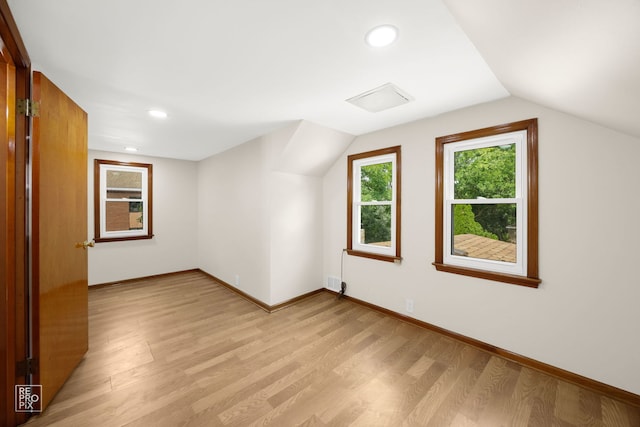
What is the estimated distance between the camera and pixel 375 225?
3.30 meters

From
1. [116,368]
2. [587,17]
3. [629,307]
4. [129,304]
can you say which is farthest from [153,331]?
[629,307]

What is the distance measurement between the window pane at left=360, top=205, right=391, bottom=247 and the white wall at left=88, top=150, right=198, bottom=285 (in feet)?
11.9

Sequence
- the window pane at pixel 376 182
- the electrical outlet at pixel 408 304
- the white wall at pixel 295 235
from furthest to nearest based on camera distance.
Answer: the white wall at pixel 295 235
the window pane at pixel 376 182
the electrical outlet at pixel 408 304

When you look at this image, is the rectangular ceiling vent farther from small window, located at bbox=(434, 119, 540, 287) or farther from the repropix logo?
the repropix logo

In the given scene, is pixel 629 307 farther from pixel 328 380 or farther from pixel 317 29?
pixel 317 29

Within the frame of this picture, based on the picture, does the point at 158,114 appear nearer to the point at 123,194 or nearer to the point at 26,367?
the point at 26,367

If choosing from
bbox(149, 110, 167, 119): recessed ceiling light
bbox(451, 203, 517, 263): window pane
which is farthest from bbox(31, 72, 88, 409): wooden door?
bbox(451, 203, 517, 263): window pane

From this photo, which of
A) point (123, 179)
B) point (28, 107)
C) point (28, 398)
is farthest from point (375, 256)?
point (123, 179)

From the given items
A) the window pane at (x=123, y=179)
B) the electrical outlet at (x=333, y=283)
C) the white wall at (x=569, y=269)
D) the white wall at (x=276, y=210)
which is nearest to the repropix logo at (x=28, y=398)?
the white wall at (x=276, y=210)

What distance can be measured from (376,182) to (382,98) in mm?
1270

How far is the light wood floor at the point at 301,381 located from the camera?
1.56 meters

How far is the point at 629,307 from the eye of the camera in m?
1.70

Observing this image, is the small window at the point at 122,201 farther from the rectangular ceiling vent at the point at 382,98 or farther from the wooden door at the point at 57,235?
the rectangular ceiling vent at the point at 382,98

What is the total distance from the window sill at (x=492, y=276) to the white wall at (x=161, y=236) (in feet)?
15.2
